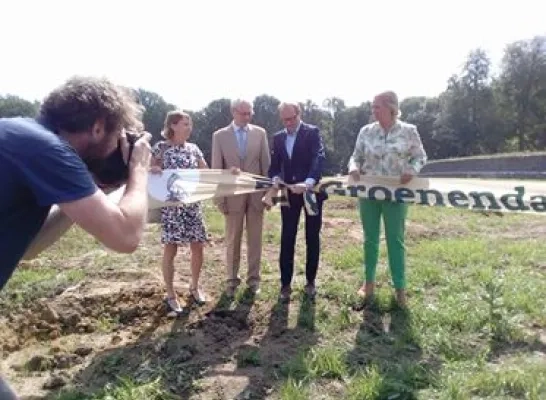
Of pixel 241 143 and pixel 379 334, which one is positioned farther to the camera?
pixel 241 143

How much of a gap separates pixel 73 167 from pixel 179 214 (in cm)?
376

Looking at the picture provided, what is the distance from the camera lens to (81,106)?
185 cm

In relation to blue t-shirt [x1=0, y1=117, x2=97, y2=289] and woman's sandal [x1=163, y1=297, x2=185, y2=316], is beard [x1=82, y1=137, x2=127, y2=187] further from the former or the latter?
woman's sandal [x1=163, y1=297, x2=185, y2=316]

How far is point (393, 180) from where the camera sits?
18.0 ft

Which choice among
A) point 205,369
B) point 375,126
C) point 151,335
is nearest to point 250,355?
point 205,369

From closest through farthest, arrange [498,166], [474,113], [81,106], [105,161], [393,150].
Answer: [81,106], [105,161], [393,150], [498,166], [474,113]

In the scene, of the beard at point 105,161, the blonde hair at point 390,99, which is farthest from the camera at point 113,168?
the blonde hair at point 390,99

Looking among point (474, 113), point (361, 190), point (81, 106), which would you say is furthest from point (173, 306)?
point (474, 113)

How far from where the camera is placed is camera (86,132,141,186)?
202cm

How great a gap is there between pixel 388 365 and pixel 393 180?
6.57ft

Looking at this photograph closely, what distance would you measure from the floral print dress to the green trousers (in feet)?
5.26

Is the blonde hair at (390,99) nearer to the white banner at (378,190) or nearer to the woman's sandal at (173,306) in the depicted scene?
the white banner at (378,190)

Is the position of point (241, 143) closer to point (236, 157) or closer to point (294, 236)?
point (236, 157)

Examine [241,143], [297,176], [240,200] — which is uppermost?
[241,143]
